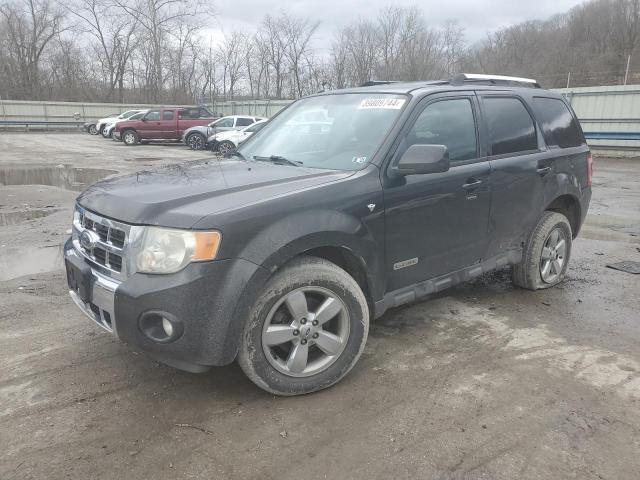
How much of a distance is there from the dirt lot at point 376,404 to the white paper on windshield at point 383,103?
1.69m

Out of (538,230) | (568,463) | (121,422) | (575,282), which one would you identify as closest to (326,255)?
A: (121,422)

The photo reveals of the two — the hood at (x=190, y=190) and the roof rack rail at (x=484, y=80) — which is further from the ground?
the roof rack rail at (x=484, y=80)

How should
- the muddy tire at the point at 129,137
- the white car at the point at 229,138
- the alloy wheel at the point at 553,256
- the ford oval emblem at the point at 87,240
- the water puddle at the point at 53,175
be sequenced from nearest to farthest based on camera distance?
the ford oval emblem at the point at 87,240 < the alloy wheel at the point at 553,256 < the water puddle at the point at 53,175 < the white car at the point at 229,138 < the muddy tire at the point at 129,137

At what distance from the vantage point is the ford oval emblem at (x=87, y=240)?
2.98 metres

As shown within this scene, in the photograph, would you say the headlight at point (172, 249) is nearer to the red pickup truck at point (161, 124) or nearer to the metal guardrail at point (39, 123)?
the red pickup truck at point (161, 124)

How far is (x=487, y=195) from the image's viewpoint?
399cm

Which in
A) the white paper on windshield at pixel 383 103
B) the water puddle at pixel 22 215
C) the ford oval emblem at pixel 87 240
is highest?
the white paper on windshield at pixel 383 103

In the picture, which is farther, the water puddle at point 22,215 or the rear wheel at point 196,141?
the rear wheel at point 196,141

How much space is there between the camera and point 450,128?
3.89 metres

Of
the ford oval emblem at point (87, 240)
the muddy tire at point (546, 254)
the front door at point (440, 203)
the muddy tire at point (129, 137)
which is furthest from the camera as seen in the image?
the muddy tire at point (129, 137)

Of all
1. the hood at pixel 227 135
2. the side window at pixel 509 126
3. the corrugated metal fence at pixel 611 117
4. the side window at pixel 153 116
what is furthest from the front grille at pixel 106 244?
the side window at pixel 153 116

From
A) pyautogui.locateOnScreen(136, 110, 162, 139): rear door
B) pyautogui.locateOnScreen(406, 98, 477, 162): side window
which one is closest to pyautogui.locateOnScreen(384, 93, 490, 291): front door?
pyautogui.locateOnScreen(406, 98, 477, 162): side window

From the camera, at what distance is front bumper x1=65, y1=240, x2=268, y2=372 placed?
102 inches

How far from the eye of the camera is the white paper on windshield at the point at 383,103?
12.0ft
